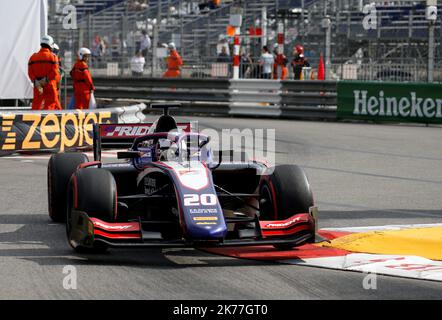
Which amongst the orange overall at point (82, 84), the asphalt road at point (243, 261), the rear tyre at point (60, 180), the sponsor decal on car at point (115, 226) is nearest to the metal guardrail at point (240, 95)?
the orange overall at point (82, 84)

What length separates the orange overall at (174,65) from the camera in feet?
94.7

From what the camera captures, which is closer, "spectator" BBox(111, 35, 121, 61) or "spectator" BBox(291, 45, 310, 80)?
"spectator" BBox(291, 45, 310, 80)

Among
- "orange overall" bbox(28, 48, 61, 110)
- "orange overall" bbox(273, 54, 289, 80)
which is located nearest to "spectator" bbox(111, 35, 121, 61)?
"orange overall" bbox(273, 54, 289, 80)

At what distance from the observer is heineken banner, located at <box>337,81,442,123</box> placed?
75.5 ft

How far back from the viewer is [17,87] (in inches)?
818

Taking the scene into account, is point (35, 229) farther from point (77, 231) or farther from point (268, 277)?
point (268, 277)

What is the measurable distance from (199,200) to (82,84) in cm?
1237

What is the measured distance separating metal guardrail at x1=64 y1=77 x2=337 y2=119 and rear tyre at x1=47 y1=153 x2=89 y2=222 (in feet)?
49.9

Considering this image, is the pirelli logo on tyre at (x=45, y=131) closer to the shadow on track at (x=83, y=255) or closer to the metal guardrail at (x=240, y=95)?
the shadow on track at (x=83, y=255)

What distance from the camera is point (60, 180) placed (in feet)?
32.0

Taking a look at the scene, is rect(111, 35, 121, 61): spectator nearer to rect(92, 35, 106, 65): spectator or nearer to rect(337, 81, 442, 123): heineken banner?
rect(92, 35, 106, 65): spectator

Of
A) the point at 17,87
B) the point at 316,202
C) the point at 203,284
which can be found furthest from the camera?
the point at 17,87
